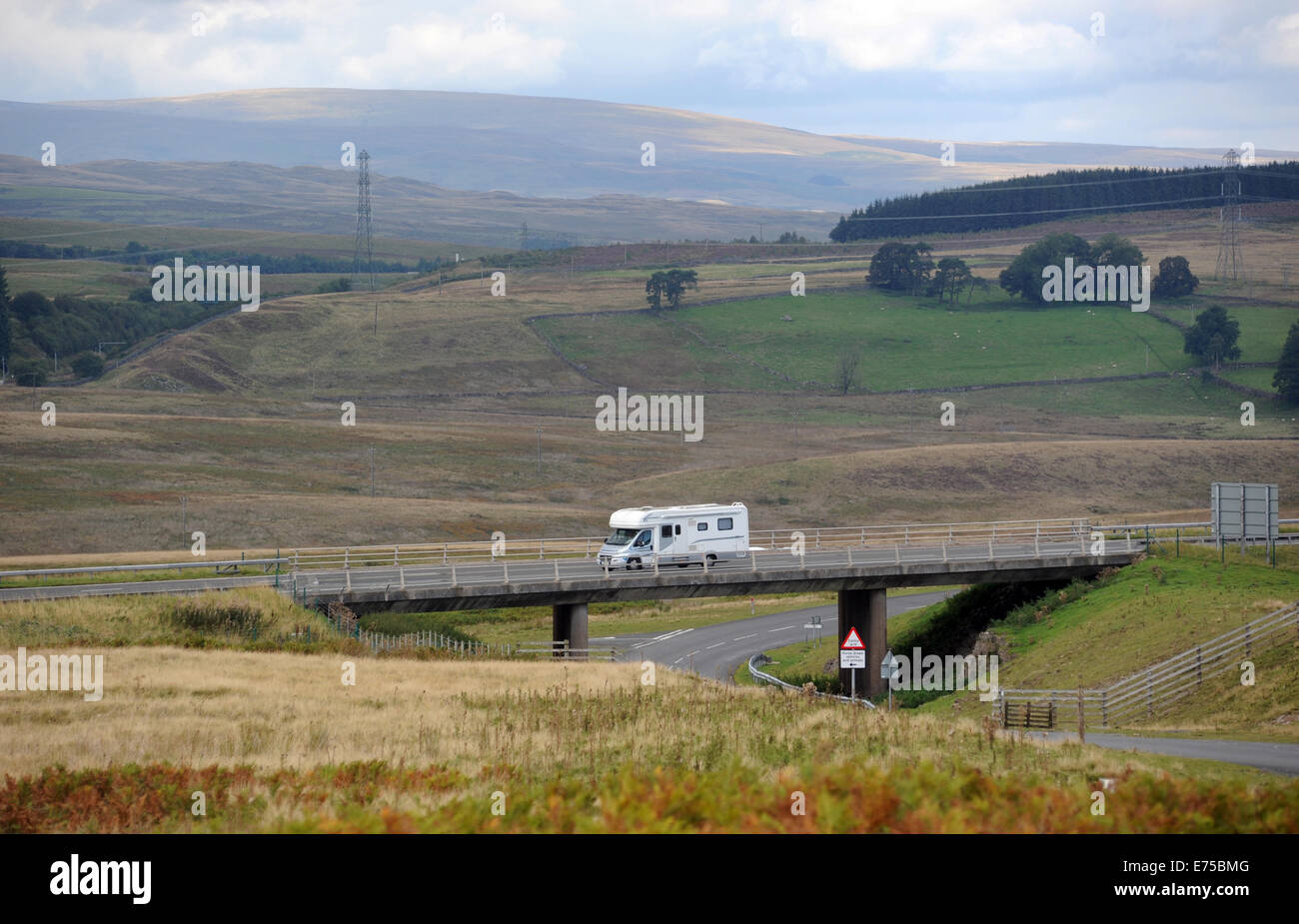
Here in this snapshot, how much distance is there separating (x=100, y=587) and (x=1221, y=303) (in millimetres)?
146802

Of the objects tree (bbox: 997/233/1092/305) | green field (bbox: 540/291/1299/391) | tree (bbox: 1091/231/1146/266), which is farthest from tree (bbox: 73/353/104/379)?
tree (bbox: 1091/231/1146/266)

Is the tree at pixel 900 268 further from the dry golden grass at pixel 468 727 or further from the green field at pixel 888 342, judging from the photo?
the dry golden grass at pixel 468 727

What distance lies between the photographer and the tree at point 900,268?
18088cm

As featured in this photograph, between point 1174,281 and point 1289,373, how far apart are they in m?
41.9

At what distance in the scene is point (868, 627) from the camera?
153 feet

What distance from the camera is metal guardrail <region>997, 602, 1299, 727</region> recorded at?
3231 centimetres

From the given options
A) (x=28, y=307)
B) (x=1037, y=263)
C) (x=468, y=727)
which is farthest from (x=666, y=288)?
(x=468, y=727)

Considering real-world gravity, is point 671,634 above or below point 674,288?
below

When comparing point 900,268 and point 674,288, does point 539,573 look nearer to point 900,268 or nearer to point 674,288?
point 674,288

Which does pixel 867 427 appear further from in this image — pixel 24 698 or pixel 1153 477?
pixel 24 698

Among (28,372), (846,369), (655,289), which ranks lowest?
(846,369)

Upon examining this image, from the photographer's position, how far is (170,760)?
18875mm

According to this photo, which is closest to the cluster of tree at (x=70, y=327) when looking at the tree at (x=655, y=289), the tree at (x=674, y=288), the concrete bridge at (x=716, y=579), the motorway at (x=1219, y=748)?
the tree at (x=655, y=289)

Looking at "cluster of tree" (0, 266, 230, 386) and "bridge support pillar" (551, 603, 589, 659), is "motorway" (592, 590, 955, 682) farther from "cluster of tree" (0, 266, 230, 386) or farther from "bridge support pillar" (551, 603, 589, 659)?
"cluster of tree" (0, 266, 230, 386)
